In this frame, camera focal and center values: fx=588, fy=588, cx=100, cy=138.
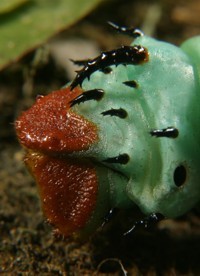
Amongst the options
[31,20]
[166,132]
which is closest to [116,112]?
[166,132]

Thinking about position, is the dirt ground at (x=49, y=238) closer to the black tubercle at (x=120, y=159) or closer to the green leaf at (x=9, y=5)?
the green leaf at (x=9, y=5)

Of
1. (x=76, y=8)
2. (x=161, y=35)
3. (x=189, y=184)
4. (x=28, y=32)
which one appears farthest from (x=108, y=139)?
(x=161, y=35)

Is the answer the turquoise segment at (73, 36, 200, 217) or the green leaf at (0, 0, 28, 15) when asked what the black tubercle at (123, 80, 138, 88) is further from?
the green leaf at (0, 0, 28, 15)

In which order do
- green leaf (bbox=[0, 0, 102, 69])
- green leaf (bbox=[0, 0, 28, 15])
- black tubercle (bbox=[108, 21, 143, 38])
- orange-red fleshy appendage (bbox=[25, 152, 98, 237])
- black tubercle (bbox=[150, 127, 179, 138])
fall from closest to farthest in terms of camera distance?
black tubercle (bbox=[150, 127, 179, 138]) → orange-red fleshy appendage (bbox=[25, 152, 98, 237]) → black tubercle (bbox=[108, 21, 143, 38]) → green leaf (bbox=[0, 0, 102, 69]) → green leaf (bbox=[0, 0, 28, 15])

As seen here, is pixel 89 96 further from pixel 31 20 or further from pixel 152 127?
pixel 31 20

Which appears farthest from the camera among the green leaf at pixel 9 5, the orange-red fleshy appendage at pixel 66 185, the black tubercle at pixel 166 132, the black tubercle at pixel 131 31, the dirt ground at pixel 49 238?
the green leaf at pixel 9 5

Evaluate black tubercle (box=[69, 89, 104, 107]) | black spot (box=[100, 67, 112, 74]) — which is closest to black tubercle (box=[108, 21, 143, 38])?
black spot (box=[100, 67, 112, 74])

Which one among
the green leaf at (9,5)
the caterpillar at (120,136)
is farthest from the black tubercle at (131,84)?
the green leaf at (9,5)

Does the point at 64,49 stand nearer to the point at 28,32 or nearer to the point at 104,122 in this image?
the point at 28,32

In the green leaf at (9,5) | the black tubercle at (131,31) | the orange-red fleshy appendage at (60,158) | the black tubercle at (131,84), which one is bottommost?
the green leaf at (9,5)
